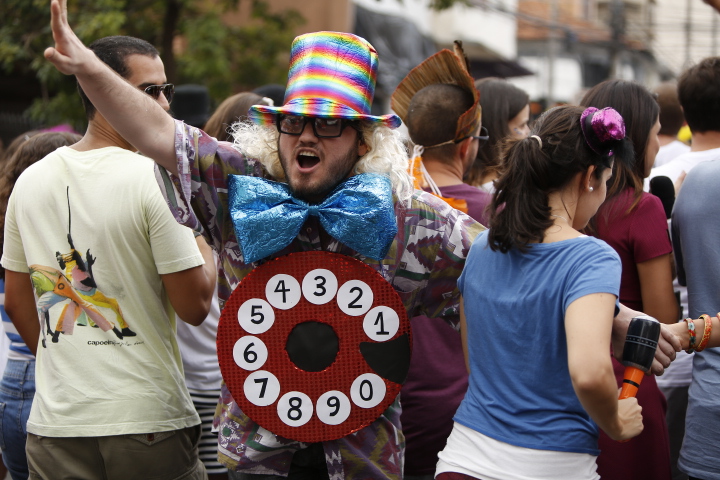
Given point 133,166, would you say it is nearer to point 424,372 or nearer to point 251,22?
point 424,372

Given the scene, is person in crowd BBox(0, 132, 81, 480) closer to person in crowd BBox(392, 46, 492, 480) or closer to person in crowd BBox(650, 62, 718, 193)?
person in crowd BBox(392, 46, 492, 480)

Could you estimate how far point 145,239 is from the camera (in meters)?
2.85

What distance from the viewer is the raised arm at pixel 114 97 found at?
84.3 inches

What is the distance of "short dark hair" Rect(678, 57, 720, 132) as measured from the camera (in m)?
3.38

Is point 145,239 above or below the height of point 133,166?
below

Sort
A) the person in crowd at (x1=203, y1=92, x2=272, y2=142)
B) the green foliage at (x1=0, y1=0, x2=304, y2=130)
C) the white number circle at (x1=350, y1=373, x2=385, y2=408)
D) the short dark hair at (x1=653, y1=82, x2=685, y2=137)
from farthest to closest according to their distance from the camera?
1. the green foliage at (x1=0, y1=0, x2=304, y2=130)
2. the short dark hair at (x1=653, y1=82, x2=685, y2=137)
3. the person in crowd at (x1=203, y1=92, x2=272, y2=142)
4. the white number circle at (x1=350, y1=373, x2=385, y2=408)

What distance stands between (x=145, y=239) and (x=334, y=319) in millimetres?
780

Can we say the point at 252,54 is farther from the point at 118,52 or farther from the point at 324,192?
the point at 324,192

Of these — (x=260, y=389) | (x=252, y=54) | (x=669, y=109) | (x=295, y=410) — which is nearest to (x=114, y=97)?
(x=260, y=389)

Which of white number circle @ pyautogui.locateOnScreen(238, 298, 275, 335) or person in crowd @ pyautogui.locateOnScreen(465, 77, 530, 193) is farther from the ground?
person in crowd @ pyautogui.locateOnScreen(465, 77, 530, 193)

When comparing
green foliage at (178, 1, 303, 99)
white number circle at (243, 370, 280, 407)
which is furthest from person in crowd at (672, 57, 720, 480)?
green foliage at (178, 1, 303, 99)

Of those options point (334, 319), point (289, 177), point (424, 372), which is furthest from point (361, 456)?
point (289, 177)

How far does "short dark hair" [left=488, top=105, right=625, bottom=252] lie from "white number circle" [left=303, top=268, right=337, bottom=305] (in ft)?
1.62

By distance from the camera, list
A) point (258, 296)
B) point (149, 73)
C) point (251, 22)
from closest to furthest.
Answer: point (258, 296) < point (149, 73) < point (251, 22)
